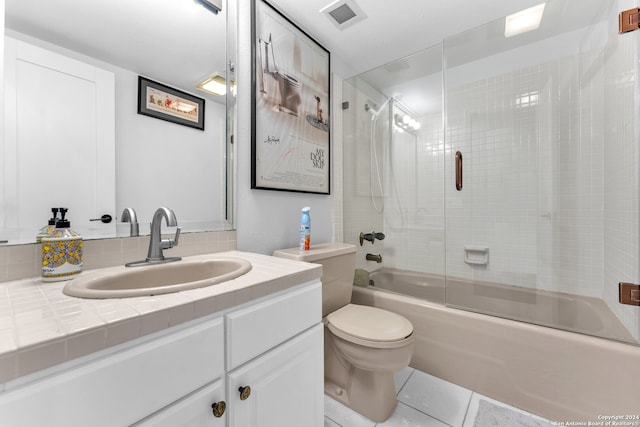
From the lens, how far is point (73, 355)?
406 mm

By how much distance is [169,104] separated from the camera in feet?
3.43

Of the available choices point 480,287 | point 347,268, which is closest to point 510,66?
point 480,287

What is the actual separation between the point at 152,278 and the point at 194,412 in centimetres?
49

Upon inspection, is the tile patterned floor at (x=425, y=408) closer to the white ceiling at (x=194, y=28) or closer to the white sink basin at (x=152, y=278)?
the white sink basin at (x=152, y=278)

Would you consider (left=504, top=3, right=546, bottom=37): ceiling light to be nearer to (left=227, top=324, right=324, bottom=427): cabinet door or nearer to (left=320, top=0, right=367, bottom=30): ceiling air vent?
(left=320, top=0, right=367, bottom=30): ceiling air vent

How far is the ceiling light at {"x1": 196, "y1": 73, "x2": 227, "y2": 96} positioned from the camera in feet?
3.83

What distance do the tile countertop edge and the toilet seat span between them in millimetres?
575

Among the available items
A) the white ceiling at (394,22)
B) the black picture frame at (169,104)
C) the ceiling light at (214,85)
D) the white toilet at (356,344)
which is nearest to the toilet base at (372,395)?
the white toilet at (356,344)

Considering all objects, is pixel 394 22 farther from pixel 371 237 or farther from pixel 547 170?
pixel 371 237

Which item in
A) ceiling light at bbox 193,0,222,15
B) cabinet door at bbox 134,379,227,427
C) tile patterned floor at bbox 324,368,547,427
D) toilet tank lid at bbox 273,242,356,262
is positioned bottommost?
tile patterned floor at bbox 324,368,547,427

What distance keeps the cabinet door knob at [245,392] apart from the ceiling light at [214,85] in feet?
3.88

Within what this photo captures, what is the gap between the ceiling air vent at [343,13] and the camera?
1.40 meters

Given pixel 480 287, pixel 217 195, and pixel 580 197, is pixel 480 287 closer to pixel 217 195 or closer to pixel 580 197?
pixel 580 197

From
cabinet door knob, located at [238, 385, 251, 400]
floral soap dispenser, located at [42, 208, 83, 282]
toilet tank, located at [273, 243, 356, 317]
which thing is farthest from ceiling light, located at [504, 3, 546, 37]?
floral soap dispenser, located at [42, 208, 83, 282]
